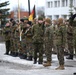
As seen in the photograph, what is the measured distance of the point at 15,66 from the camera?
14.1 m

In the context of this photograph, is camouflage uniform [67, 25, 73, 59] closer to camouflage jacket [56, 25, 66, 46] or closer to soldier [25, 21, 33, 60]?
soldier [25, 21, 33, 60]

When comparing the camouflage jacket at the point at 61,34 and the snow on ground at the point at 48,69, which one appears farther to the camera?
the camouflage jacket at the point at 61,34

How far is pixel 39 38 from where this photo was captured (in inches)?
547

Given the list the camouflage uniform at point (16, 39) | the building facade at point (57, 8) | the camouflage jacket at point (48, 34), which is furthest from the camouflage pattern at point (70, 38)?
the building facade at point (57, 8)

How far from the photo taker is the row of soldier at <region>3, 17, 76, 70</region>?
12.7m

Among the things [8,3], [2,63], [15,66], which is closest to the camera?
[15,66]

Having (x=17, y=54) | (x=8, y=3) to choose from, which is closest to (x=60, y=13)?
(x=8, y=3)

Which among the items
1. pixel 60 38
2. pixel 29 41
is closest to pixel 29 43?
pixel 29 41

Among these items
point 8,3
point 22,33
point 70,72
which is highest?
point 8,3

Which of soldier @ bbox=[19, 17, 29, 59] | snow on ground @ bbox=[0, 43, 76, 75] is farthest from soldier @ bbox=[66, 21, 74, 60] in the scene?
soldier @ bbox=[19, 17, 29, 59]

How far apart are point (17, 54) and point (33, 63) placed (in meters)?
2.92

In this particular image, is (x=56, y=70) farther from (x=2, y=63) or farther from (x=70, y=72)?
(x=2, y=63)

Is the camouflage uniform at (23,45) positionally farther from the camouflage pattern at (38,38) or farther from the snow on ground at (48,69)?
the camouflage pattern at (38,38)

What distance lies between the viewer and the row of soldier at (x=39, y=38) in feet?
41.7
